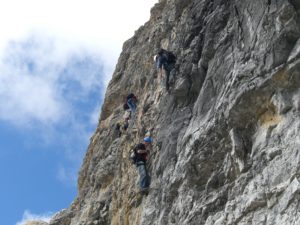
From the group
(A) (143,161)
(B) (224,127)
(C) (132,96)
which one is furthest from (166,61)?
(B) (224,127)

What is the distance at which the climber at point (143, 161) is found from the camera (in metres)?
19.7

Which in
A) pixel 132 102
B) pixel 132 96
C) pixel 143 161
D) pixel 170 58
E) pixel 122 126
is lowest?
pixel 143 161

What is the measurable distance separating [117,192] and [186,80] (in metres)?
6.40

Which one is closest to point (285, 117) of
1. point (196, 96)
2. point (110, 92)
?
point (196, 96)

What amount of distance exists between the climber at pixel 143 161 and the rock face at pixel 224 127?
0.34 metres

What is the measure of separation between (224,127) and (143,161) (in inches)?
220

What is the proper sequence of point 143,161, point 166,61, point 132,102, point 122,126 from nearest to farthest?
point 143,161 → point 166,61 → point 132,102 → point 122,126

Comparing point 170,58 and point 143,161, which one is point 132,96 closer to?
point 170,58

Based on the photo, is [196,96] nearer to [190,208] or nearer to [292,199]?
[190,208]

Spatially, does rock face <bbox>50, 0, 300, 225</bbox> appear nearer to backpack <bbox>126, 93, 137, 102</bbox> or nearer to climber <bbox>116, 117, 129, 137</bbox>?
backpack <bbox>126, 93, 137, 102</bbox>

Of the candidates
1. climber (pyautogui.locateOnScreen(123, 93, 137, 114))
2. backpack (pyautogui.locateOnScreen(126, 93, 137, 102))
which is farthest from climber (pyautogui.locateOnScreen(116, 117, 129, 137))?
backpack (pyautogui.locateOnScreen(126, 93, 137, 102))

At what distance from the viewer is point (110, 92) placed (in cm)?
3216

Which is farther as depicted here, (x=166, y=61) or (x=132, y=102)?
(x=132, y=102)

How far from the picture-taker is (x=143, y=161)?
20594mm
